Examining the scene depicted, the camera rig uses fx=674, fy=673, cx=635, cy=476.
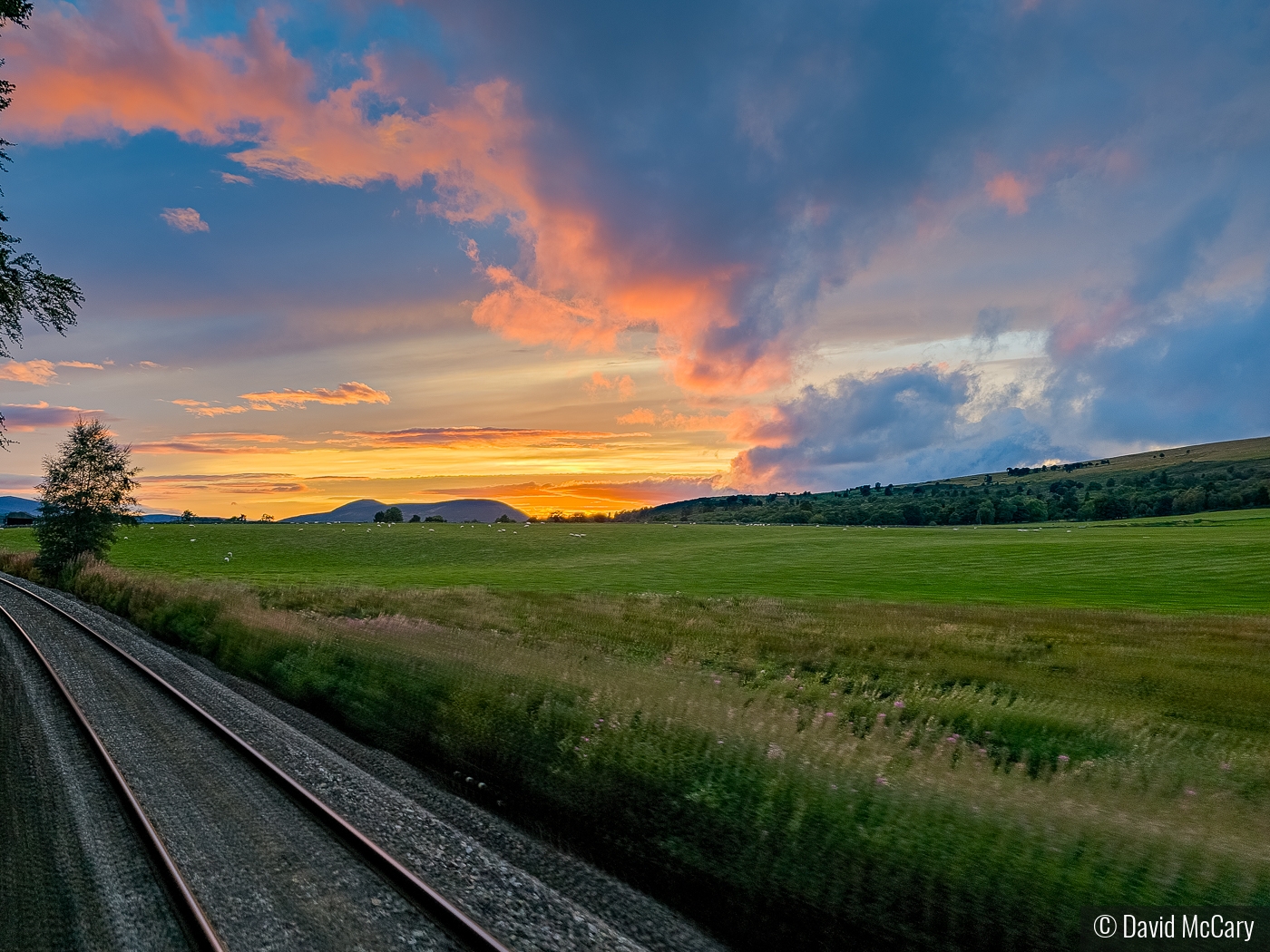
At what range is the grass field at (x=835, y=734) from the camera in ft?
22.0

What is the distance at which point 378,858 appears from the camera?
7848 millimetres

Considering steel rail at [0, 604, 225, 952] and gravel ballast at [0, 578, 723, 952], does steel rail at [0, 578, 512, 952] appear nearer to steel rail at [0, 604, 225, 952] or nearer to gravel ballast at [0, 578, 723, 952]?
gravel ballast at [0, 578, 723, 952]

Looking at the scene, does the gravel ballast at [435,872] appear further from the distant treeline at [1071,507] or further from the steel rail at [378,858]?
the distant treeline at [1071,507]

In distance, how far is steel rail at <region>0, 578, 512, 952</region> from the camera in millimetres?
6508

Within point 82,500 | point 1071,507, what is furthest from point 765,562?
point 1071,507

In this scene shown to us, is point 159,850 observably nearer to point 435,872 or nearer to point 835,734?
point 435,872

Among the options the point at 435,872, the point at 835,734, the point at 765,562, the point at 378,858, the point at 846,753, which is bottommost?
the point at 765,562

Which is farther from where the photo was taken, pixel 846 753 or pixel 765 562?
pixel 765 562

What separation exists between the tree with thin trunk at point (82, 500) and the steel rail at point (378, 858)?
3953cm

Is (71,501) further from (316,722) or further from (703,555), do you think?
(703,555)

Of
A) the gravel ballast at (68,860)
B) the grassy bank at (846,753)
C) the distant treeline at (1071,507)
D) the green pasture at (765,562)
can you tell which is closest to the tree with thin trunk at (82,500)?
the green pasture at (765,562)

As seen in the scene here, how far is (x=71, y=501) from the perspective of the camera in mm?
42656

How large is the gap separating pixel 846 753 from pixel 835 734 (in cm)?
162

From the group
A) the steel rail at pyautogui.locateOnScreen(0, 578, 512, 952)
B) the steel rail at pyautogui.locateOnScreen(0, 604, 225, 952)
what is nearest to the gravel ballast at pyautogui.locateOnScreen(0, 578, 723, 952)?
the steel rail at pyautogui.locateOnScreen(0, 578, 512, 952)
